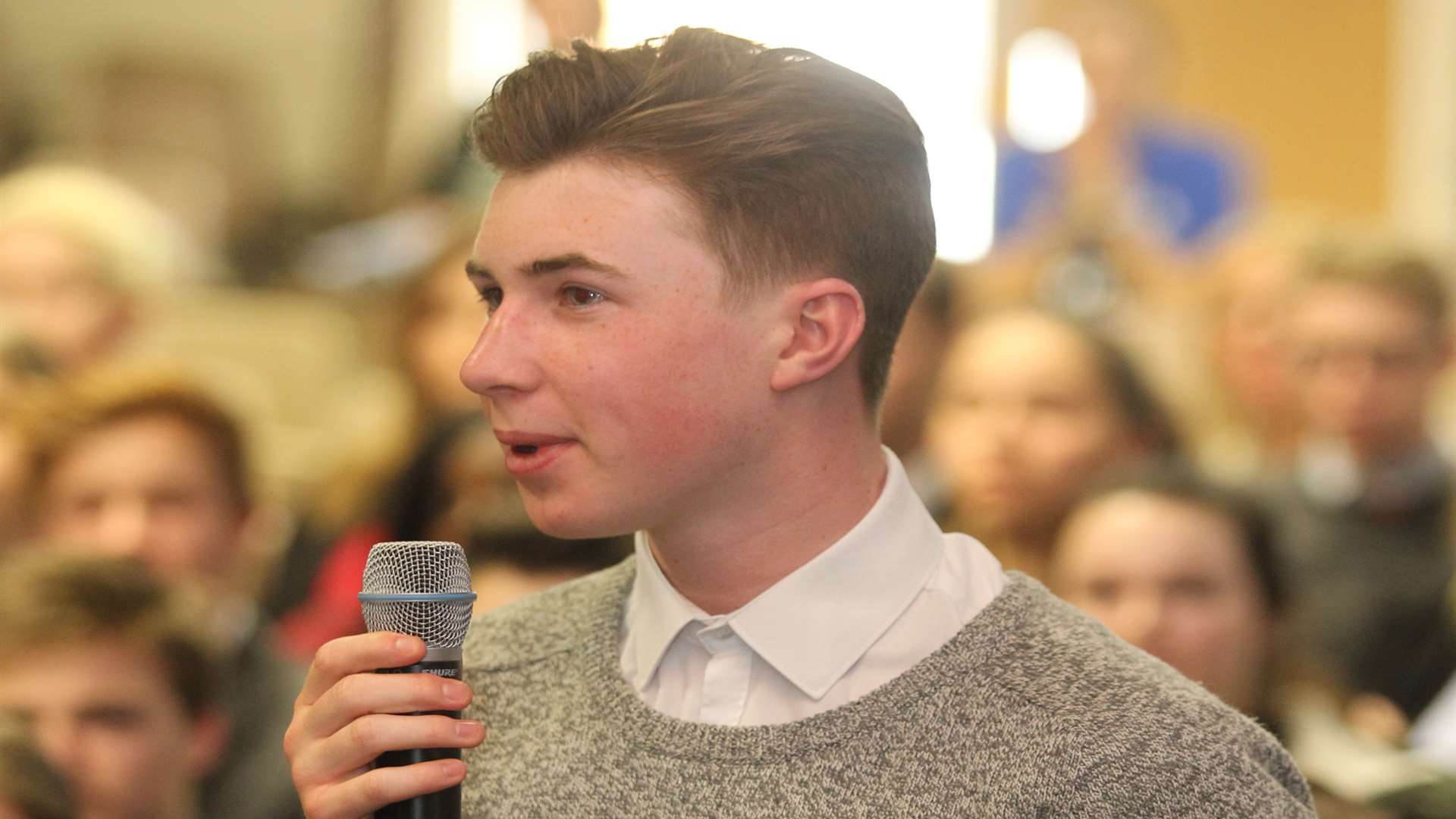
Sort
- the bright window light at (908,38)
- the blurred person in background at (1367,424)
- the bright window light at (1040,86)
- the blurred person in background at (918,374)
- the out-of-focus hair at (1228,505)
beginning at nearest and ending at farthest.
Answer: the out-of-focus hair at (1228,505)
the blurred person in background at (918,374)
the blurred person in background at (1367,424)
the bright window light at (1040,86)
the bright window light at (908,38)

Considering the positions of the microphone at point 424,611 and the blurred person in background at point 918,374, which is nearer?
the microphone at point 424,611

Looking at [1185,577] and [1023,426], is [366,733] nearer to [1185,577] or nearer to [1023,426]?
[1185,577]

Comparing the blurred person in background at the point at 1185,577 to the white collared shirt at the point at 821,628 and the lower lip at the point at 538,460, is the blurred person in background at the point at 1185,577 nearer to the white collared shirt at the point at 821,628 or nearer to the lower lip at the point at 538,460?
the white collared shirt at the point at 821,628

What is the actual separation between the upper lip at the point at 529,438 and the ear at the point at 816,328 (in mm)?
200

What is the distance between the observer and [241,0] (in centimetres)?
769

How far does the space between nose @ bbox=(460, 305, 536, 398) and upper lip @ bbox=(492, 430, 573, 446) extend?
0.12 feet

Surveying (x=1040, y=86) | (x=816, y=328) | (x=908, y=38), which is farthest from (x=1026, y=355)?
(x=908, y=38)

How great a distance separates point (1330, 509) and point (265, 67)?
5.35 meters

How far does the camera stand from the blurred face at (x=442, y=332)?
4.18 meters

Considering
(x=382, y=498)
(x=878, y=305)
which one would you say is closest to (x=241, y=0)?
(x=382, y=498)

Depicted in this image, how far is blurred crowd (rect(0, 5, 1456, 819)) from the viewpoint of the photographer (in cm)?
271

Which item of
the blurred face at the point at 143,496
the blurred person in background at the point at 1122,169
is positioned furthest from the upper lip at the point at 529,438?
the blurred person in background at the point at 1122,169

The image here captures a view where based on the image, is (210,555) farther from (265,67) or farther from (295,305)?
(265,67)

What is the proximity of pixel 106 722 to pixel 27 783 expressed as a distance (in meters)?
0.37
